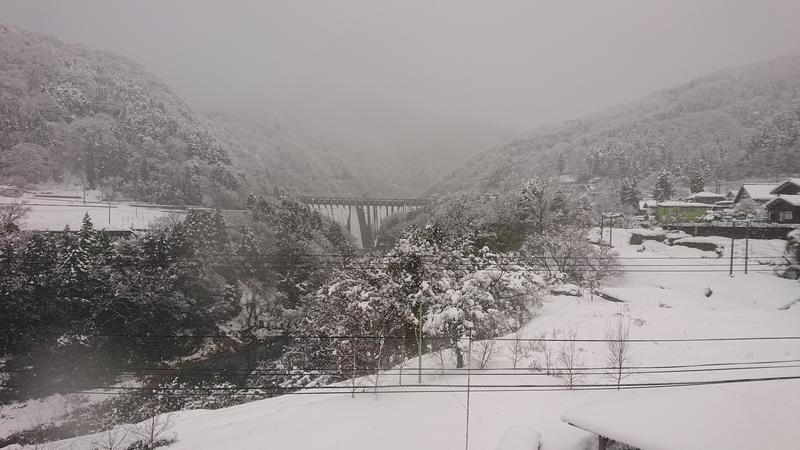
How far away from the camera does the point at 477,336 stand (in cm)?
1908

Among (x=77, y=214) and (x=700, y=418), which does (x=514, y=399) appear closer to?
(x=700, y=418)

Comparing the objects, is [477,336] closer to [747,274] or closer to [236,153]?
[747,274]

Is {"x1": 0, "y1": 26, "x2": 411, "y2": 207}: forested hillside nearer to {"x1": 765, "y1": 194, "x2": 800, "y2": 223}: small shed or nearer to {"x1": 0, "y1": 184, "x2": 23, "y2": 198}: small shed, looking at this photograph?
{"x1": 0, "y1": 184, "x2": 23, "y2": 198}: small shed

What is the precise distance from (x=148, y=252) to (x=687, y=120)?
115 m

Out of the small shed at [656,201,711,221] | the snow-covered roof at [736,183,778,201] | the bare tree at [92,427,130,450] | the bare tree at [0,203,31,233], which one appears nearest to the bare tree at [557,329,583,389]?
the bare tree at [92,427,130,450]

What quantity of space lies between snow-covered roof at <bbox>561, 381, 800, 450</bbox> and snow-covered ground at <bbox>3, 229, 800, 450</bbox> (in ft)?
0.33

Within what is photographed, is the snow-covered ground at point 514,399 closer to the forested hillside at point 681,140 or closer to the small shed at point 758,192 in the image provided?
the small shed at point 758,192

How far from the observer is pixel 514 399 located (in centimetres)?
1501

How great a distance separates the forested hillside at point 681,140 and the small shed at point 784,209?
3069 centimetres

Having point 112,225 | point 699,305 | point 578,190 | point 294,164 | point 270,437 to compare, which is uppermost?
point 294,164

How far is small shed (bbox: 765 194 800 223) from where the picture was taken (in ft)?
132

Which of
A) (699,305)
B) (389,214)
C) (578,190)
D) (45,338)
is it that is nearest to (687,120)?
(578,190)

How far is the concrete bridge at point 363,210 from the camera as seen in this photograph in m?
84.8

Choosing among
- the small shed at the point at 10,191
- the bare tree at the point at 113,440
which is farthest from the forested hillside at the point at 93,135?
the bare tree at the point at 113,440
